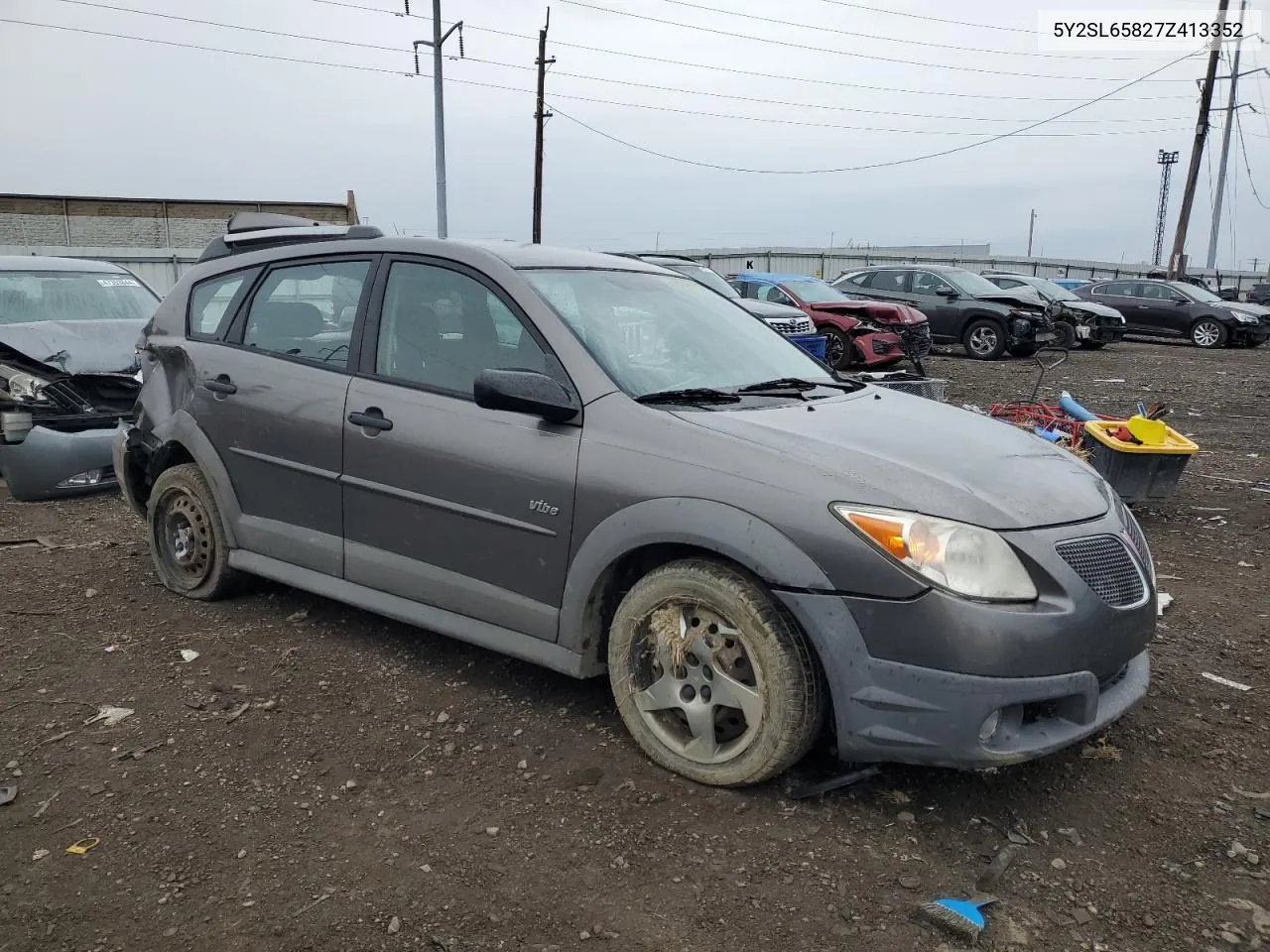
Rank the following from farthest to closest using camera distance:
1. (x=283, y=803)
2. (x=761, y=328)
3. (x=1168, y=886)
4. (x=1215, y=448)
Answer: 1. (x=1215, y=448)
2. (x=761, y=328)
3. (x=283, y=803)
4. (x=1168, y=886)

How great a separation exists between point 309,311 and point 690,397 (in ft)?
6.21

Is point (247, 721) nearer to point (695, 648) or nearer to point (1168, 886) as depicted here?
point (695, 648)

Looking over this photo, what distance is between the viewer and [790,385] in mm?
3842

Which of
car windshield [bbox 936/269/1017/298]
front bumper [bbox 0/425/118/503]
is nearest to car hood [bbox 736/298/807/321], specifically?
car windshield [bbox 936/269/1017/298]

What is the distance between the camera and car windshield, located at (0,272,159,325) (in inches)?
313

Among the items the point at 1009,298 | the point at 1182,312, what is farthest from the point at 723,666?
the point at 1182,312

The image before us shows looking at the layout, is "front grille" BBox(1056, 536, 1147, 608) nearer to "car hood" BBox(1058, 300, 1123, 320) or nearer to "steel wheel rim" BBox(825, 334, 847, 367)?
"steel wheel rim" BBox(825, 334, 847, 367)

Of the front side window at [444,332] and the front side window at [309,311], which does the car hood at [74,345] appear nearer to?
the front side window at [309,311]

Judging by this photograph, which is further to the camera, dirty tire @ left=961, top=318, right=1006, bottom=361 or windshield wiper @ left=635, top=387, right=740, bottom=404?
dirty tire @ left=961, top=318, right=1006, bottom=361

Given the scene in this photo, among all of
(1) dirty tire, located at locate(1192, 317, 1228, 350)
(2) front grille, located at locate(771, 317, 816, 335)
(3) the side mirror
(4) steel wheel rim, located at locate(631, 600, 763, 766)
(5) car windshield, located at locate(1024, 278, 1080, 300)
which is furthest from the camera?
(1) dirty tire, located at locate(1192, 317, 1228, 350)

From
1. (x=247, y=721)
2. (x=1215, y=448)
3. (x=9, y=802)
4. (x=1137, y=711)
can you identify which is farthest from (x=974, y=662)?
(x=1215, y=448)

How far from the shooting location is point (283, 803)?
3.06m

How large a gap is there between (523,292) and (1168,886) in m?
2.73

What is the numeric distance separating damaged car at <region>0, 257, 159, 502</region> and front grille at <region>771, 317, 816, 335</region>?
7.80m
